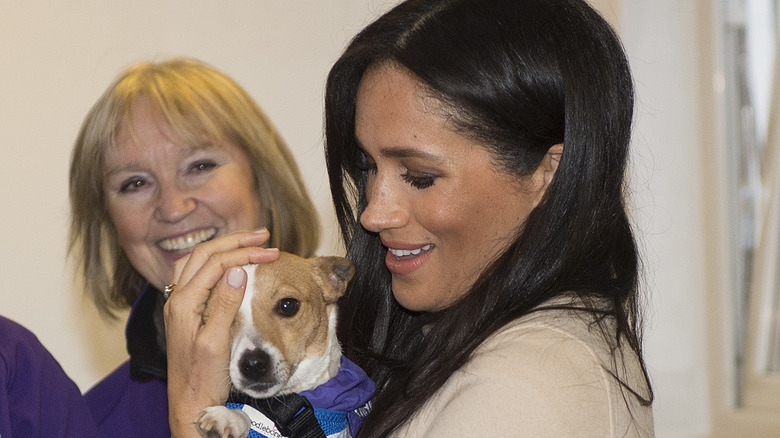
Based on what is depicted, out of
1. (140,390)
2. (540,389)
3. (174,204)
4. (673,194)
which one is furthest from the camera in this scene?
(673,194)

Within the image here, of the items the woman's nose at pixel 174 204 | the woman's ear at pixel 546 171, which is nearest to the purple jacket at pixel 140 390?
the woman's nose at pixel 174 204

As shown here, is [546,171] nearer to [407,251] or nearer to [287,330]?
[407,251]

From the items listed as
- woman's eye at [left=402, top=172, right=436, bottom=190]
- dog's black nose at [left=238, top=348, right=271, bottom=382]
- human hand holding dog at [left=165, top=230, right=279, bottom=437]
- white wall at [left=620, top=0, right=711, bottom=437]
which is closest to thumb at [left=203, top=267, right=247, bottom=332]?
human hand holding dog at [left=165, top=230, right=279, bottom=437]

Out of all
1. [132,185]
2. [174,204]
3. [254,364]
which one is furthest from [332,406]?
[132,185]

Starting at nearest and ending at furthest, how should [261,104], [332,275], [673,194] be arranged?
[332,275], [261,104], [673,194]

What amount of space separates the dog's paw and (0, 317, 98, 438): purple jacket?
338mm

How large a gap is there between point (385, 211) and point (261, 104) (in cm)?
238

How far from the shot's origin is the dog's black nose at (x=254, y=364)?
1.63m

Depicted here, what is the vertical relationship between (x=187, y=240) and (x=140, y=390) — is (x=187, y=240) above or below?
above

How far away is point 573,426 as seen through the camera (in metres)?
1.15

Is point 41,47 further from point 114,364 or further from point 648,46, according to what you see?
point 648,46

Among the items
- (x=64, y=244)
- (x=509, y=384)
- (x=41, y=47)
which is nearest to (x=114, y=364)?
(x=64, y=244)

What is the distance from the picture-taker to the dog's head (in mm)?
1660

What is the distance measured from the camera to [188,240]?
2.10m
